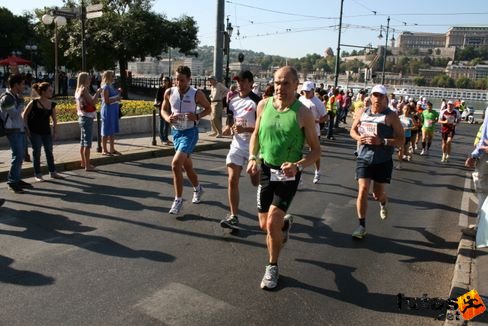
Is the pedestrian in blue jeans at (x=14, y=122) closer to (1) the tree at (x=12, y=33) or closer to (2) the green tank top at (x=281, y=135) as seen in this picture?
(2) the green tank top at (x=281, y=135)

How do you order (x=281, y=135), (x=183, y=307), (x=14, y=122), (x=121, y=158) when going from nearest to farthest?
(x=183, y=307)
(x=281, y=135)
(x=14, y=122)
(x=121, y=158)

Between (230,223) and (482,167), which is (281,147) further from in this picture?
(482,167)

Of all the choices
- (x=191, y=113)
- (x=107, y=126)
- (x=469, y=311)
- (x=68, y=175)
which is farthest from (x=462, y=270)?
(x=107, y=126)

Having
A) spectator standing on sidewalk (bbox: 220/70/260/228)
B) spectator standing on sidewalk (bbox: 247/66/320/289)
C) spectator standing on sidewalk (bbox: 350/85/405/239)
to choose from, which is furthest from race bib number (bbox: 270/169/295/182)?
spectator standing on sidewalk (bbox: 350/85/405/239)

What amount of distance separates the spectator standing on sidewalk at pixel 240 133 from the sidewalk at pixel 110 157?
4481mm

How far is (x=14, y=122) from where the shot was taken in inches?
289

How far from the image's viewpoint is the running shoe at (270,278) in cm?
435

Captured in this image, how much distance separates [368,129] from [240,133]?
1.60m

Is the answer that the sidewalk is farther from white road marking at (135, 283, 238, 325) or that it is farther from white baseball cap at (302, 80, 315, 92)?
white road marking at (135, 283, 238, 325)

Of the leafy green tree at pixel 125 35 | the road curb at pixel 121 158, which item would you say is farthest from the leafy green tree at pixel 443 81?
the road curb at pixel 121 158

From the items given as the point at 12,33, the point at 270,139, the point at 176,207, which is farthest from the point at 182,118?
the point at 12,33

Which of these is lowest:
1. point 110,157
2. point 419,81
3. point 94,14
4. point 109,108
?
point 110,157

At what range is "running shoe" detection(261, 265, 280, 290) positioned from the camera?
14.3 feet

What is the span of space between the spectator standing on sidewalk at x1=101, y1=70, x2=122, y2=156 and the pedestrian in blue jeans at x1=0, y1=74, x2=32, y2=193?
264 centimetres
